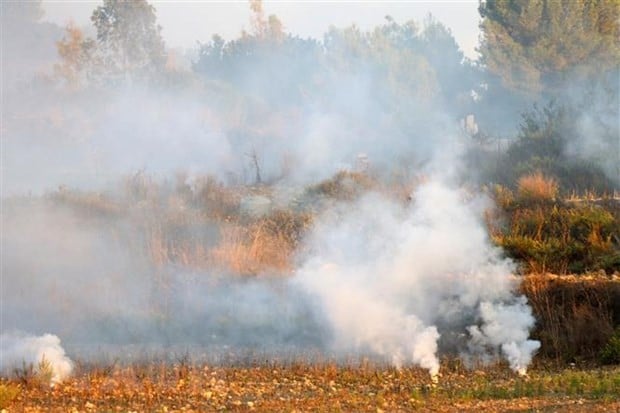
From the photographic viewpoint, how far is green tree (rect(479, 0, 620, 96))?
34125 millimetres

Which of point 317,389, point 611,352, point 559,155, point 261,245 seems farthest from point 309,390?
point 559,155

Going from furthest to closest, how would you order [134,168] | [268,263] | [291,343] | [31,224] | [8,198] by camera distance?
[134,168]
[8,198]
[31,224]
[268,263]
[291,343]

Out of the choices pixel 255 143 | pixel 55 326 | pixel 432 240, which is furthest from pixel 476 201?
pixel 255 143

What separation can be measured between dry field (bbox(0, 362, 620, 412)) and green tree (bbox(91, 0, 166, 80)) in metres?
27.2

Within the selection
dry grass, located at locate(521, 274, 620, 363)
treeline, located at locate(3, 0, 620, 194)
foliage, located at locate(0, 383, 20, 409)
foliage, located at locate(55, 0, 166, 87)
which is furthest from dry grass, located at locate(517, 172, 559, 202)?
foliage, located at locate(55, 0, 166, 87)

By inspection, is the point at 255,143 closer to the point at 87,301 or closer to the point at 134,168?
the point at 134,168

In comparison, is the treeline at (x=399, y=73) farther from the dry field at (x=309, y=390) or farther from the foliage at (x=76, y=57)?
the dry field at (x=309, y=390)

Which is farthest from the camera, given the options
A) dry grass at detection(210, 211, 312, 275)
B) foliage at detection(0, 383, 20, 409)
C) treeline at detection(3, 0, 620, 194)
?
treeline at detection(3, 0, 620, 194)

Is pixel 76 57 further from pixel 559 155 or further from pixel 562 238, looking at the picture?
pixel 562 238

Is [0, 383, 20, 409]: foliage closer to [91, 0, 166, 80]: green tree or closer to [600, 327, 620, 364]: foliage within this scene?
[600, 327, 620, 364]: foliage

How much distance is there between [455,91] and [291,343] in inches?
1149

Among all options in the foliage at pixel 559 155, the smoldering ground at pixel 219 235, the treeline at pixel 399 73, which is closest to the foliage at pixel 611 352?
the smoldering ground at pixel 219 235

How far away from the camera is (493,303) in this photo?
47.0 ft

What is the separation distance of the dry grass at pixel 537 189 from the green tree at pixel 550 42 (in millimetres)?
12151
